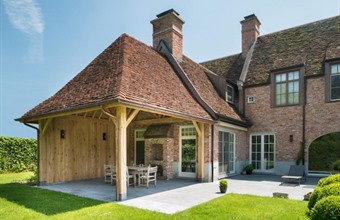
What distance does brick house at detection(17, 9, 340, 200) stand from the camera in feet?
32.4

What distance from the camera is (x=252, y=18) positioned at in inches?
729

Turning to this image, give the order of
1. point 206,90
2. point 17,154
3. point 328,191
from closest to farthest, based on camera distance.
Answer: point 328,191, point 206,90, point 17,154

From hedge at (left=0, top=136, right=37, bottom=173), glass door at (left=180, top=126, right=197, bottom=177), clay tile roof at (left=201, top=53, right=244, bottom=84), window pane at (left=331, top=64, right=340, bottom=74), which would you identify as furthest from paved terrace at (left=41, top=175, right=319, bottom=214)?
clay tile roof at (left=201, top=53, right=244, bottom=84)

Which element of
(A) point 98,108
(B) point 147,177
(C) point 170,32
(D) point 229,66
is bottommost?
(B) point 147,177

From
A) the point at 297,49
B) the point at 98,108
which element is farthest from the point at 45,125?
the point at 297,49

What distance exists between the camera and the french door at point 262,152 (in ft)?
50.4

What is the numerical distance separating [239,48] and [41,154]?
15.5 meters

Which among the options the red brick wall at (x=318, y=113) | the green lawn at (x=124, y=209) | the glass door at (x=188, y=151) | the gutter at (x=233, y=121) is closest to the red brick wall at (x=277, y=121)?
the red brick wall at (x=318, y=113)

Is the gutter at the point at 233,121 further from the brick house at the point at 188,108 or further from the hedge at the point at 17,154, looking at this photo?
the hedge at the point at 17,154

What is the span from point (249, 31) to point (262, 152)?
29.6 ft

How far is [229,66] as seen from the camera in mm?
19047

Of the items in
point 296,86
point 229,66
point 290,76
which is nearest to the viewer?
point 296,86

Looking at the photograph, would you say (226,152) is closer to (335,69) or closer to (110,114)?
(335,69)

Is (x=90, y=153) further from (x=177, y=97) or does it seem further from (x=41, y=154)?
(x=177, y=97)
